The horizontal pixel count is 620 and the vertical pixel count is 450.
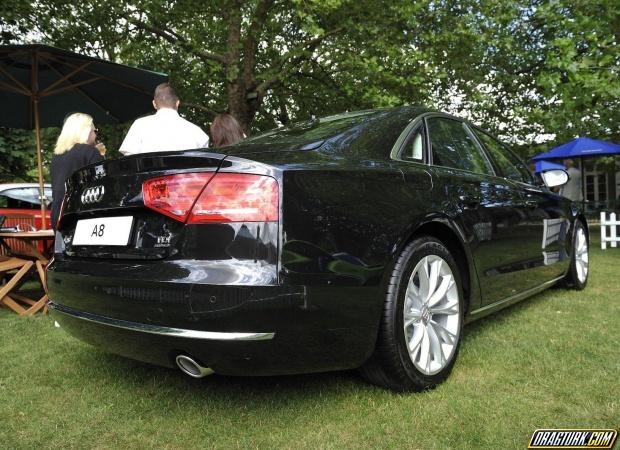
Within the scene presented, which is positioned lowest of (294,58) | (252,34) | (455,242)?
(455,242)

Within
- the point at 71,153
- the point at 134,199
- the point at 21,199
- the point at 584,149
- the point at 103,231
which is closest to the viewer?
the point at 134,199

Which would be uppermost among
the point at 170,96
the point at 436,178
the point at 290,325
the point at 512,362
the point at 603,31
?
the point at 603,31

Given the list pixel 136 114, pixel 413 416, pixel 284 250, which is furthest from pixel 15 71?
pixel 413 416

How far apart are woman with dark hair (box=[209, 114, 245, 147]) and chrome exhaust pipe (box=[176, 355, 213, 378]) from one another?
221 cm

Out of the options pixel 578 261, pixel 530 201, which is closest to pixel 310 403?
pixel 530 201

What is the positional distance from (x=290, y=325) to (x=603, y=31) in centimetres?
906

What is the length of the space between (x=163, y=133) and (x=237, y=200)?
213 cm

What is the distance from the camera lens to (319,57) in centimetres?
1002

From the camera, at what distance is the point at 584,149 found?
1139cm

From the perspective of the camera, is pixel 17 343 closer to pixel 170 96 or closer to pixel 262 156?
pixel 170 96

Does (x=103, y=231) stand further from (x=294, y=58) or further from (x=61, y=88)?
(x=294, y=58)

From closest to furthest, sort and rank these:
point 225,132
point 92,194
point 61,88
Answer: point 92,194
point 225,132
point 61,88

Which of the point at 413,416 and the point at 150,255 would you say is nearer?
the point at 150,255

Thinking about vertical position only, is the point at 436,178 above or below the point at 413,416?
above
